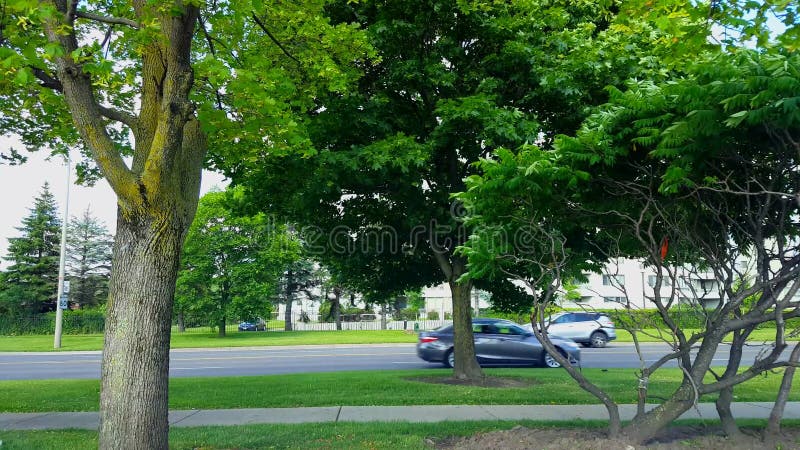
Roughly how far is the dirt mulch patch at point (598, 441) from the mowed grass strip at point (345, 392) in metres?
2.75

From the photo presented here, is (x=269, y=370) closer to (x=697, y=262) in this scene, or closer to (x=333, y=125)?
(x=333, y=125)

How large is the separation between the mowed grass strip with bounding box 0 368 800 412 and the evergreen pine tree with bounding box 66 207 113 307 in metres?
46.9

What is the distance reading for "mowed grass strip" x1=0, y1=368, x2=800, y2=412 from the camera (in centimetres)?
933

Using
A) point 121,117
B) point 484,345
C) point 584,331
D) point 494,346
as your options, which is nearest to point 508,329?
point 494,346

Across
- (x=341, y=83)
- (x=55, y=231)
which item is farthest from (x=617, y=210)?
(x=55, y=231)

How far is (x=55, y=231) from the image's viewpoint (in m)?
50.8

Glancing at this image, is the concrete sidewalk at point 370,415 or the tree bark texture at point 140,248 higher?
the tree bark texture at point 140,248

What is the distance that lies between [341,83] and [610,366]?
12.7 m

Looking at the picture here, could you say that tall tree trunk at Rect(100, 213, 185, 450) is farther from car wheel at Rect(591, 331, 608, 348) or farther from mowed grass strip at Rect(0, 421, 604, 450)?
car wheel at Rect(591, 331, 608, 348)

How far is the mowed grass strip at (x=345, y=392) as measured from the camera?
30.6 feet

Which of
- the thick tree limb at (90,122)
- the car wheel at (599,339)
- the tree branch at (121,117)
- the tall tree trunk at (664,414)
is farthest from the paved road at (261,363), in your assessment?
the tall tree trunk at (664,414)

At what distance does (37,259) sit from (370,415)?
167 ft

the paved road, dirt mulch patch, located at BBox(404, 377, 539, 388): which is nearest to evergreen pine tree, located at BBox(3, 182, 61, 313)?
the paved road

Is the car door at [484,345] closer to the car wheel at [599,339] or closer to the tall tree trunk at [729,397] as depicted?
the tall tree trunk at [729,397]
